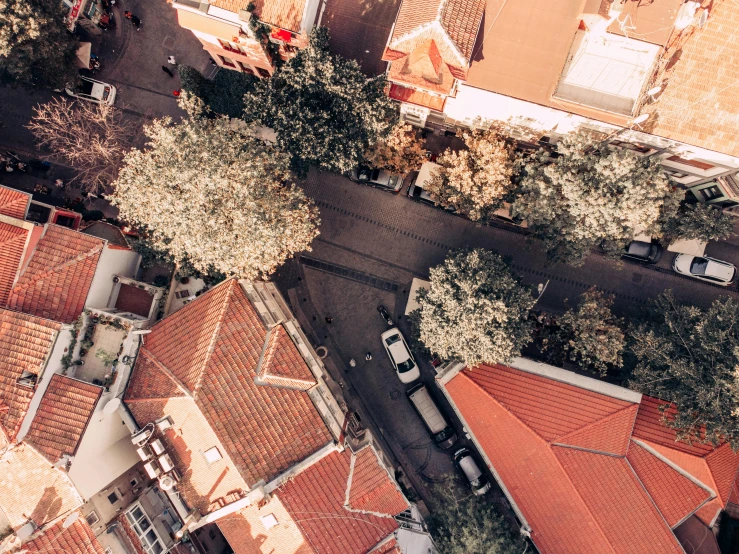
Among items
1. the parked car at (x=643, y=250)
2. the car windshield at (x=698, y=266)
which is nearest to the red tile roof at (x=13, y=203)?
the parked car at (x=643, y=250)

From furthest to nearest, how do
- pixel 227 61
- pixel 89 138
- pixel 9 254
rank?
pixel 227 61
pixel 89 138
pixel 9 254

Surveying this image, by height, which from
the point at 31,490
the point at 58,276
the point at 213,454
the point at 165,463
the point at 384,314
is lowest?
the point at 31,490

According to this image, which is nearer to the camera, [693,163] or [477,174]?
[477,174]

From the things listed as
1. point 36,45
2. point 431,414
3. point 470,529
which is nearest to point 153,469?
point 431,414

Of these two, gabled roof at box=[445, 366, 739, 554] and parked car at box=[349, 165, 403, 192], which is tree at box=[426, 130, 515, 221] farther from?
gabled roof at box=[445, 366, 739, 554]

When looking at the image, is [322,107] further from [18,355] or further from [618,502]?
[618,502]

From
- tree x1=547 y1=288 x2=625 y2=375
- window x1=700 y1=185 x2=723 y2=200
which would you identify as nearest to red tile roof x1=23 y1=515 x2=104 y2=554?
tree x1=547 y1=288 x2=625 y2=375

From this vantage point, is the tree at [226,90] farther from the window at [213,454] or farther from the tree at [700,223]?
the tree at [700,223]
